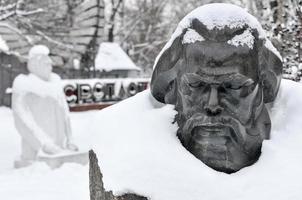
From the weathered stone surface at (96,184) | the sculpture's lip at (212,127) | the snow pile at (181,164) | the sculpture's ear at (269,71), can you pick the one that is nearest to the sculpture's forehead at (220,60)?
the sculpture's ear at (269,71)

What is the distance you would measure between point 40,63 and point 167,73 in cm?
511

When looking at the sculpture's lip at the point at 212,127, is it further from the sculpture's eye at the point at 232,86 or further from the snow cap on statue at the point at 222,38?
the snow cap on statue at the point at 222,38

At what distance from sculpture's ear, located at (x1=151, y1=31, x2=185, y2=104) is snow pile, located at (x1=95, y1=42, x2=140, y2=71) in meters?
15.7

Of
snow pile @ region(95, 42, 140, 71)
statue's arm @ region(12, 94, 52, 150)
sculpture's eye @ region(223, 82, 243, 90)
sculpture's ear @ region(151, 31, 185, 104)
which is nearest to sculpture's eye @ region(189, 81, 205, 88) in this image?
sculpture's eye @ region(223, 82, 243, 90)

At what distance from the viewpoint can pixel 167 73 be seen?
2352 mm

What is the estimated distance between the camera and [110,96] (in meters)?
15.6

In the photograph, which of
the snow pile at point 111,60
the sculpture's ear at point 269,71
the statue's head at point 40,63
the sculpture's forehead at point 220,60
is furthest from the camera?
the snow pile at point 111,60

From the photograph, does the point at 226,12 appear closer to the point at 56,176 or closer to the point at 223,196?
the point at 223,196

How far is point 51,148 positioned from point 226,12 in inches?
215

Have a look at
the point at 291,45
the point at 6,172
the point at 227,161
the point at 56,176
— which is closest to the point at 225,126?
the point at 227,161

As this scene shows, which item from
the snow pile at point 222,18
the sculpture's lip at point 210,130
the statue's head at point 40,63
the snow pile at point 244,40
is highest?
the snow pile at point 222,18

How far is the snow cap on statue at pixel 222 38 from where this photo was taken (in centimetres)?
210

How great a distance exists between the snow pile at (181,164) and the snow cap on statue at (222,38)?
19 centimetres

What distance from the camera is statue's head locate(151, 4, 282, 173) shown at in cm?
207
